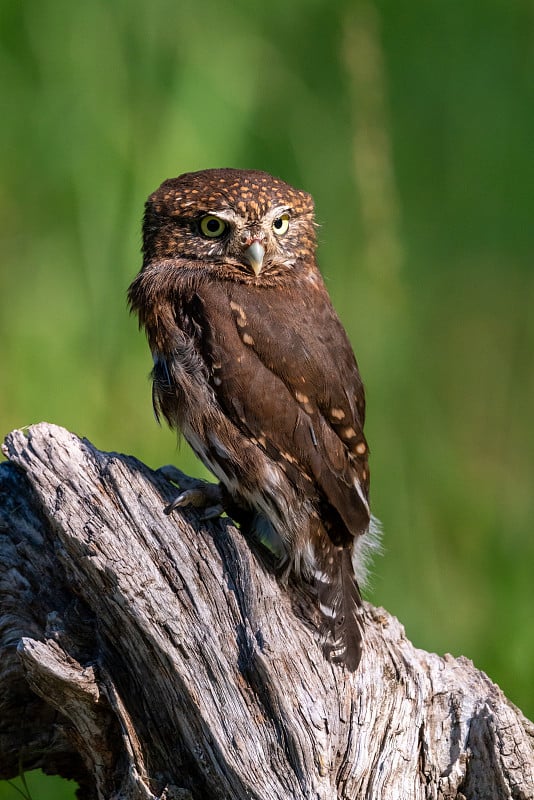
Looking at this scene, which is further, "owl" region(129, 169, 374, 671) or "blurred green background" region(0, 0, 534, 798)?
"blurred green background" region(0, 0, 534, 798)

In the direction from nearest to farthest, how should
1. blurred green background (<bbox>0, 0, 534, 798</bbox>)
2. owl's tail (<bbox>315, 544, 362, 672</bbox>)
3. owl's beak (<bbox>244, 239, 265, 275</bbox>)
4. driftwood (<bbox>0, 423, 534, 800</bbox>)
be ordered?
driftwood (<bbox>0, 423, 534, 800</bbox>) → owl's tail (<bbox>315, 544, 362, 672</bbox>) → owl's beak (<bbox>244, 239, 265, 275</bbox>) → blurred green background (<bbox>0, 0, 534, 798</bbox>)

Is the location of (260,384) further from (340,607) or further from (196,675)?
(196,675)

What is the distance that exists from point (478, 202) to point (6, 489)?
293cm

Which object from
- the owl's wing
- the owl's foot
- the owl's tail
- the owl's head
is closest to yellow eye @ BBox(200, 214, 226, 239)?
the owl's head

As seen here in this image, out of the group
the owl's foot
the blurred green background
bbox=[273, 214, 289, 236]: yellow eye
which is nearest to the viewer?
the owl's foot

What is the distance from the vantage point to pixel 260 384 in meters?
3.46

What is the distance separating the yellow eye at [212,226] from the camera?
3.76m

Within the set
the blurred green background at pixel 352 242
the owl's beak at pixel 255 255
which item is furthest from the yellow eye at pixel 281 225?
the blurred green background at pixel 352 242

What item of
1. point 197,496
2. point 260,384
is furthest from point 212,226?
point 197,496

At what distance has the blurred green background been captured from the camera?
4340 millimetres

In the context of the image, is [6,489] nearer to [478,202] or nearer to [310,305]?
[310,305]

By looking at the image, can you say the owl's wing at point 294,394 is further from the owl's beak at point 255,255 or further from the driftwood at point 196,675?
the driftwood at point 196,675

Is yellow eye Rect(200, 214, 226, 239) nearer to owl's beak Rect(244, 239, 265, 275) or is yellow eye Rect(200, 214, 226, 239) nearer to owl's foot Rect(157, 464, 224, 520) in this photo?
owl's beak Rect(244, 239, 265, 275)

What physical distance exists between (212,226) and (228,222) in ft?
0.24
